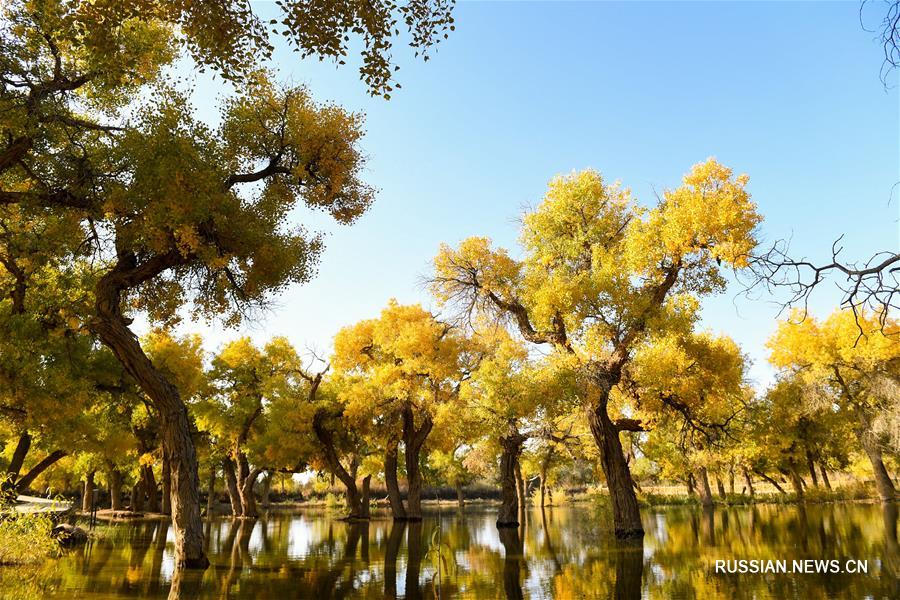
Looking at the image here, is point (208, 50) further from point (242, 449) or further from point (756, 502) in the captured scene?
point (756, 502)

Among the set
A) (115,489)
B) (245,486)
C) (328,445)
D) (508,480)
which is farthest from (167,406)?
(115,489)

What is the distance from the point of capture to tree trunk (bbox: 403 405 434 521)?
2811 cm

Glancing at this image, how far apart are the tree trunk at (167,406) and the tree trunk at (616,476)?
11.4m

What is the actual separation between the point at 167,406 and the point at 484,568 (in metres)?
7.23

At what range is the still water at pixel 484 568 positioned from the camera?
787 centimetres

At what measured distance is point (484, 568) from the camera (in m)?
10.7

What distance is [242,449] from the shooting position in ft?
103

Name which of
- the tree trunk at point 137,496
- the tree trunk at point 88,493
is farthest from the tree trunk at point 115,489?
the tree trunk at point 88,493

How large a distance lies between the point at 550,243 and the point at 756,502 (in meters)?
33.9

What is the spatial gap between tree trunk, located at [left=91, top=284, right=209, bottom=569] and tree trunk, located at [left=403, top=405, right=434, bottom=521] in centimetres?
1680

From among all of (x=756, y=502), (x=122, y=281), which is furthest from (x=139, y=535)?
(x=756, y=502)

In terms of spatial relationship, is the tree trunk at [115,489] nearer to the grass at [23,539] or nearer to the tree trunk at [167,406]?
the grass at [23,539]

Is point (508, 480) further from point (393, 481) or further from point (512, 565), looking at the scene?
point (512, 565)

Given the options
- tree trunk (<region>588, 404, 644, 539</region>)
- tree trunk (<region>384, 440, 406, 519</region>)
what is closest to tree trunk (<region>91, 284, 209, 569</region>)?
tree trunk (<region>588, 404, 644, 539</region>)
